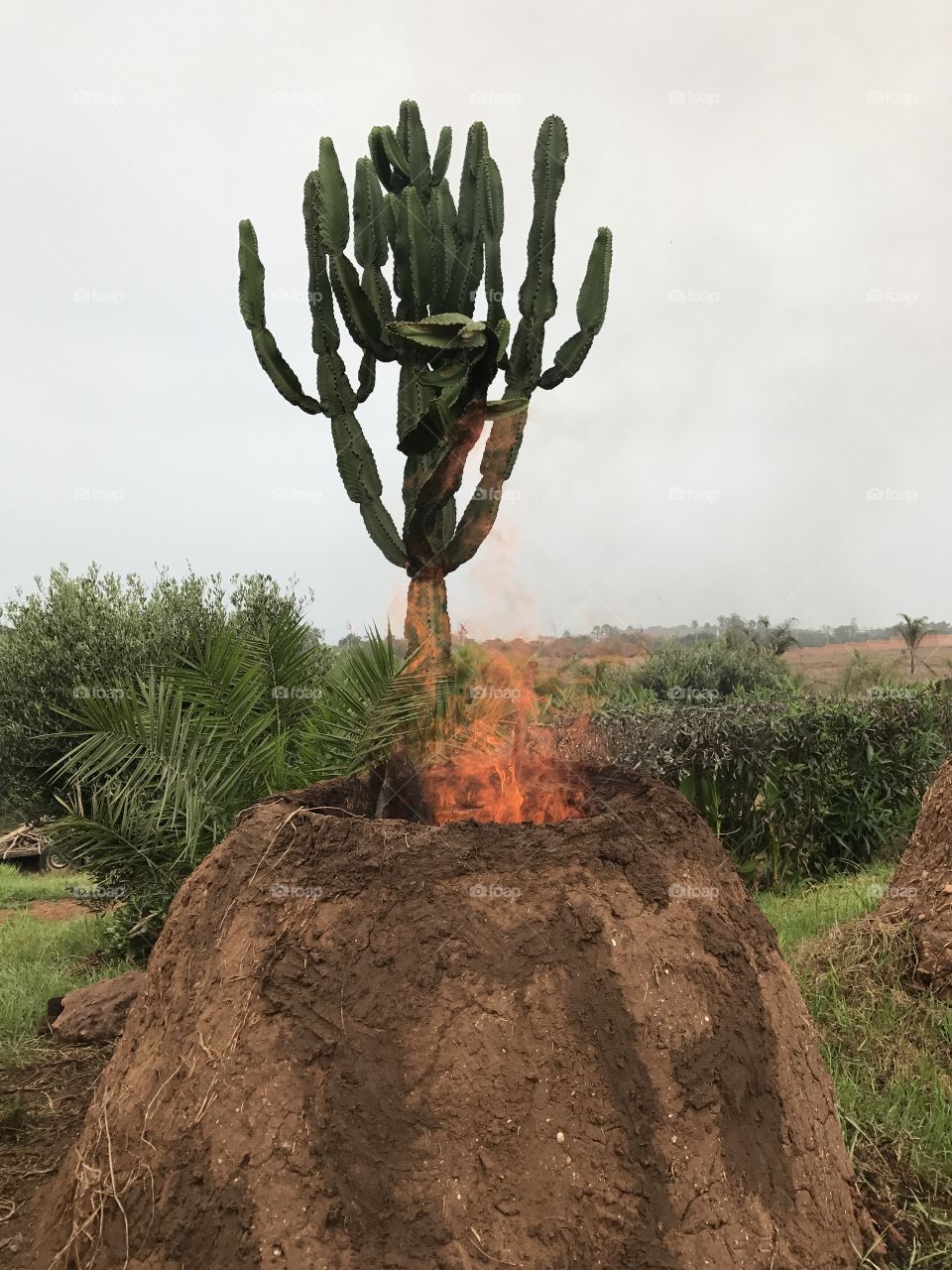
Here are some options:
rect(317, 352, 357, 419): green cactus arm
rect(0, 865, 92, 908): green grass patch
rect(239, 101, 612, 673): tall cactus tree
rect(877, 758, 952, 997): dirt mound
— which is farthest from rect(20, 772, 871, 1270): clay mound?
rect(0, 865, 92, 908): green grass patch

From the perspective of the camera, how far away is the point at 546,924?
2.90 m

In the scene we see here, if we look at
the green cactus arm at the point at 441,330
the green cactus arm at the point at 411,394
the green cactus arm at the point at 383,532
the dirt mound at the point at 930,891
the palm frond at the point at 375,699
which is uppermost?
the green cactus arm at the point at 411,394

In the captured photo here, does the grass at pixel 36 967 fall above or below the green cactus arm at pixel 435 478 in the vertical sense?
below

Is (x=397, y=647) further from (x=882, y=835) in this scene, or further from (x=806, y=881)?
(x=882, y=835)

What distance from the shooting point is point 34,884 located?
14.1m

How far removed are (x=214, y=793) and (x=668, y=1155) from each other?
3728 millimetres

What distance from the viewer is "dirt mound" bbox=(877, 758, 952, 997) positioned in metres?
5.27

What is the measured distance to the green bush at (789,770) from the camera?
934cm

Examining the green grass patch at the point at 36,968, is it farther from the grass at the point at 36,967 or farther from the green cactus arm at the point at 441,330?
the green cactus arm at the point at 441,330

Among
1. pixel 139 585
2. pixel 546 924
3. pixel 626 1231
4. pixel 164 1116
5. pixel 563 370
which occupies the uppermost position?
pixel 563 370

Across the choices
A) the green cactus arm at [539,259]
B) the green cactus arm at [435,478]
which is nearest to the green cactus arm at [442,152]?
the green cactus arm at [539,259]

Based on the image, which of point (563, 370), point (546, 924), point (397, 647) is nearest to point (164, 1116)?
point (546, 924)

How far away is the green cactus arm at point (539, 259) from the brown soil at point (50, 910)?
783 cm

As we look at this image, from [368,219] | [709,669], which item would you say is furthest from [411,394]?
[709,669]
